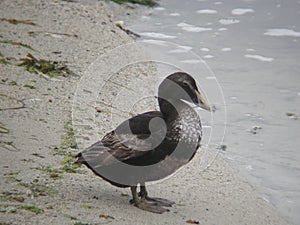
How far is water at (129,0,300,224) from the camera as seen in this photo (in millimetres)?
5656

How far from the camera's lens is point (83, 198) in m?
4.14

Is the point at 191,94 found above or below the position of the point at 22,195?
above

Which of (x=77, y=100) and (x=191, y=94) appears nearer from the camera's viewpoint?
(x=191, y=94)

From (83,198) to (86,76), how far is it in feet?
9.70

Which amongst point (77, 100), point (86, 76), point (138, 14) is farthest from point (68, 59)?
point (138, 14)

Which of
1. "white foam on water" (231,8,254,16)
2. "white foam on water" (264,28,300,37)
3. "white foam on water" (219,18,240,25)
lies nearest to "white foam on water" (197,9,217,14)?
"white foam on water" (231,8,254,16)

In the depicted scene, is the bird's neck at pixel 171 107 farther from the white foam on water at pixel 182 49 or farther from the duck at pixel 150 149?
the white foam on water at pixel 182 49

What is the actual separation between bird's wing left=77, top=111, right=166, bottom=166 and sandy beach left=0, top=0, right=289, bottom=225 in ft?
0.96

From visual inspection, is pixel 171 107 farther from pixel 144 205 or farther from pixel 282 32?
pixel 282 32

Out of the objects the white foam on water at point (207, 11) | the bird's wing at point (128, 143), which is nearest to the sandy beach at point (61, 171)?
the bird's wing at point (128, 143)

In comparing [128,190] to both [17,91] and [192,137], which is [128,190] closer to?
[192,137]

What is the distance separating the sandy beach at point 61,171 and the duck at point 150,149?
186 mm

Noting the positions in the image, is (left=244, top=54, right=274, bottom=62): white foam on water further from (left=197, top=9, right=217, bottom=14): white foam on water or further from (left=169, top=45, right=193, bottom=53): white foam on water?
(left=197, top=9, right=217, bottom=14): white foam on water

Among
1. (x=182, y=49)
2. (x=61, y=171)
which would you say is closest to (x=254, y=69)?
(x=182, y=49)
